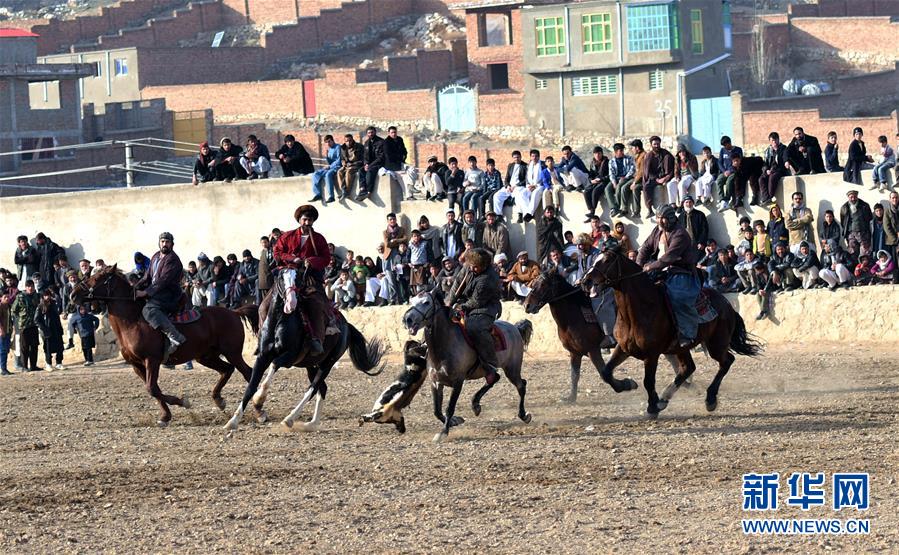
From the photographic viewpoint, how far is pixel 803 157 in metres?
26.6

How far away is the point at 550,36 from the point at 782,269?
41.5m

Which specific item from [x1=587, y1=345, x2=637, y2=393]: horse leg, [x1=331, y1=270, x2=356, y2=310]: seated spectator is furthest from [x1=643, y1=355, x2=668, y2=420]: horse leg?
[x1=331, y1=270, x2=356, y2=310]: seated spectator

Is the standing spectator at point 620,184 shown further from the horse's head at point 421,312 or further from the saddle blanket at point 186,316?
the horse's head at point 421,312

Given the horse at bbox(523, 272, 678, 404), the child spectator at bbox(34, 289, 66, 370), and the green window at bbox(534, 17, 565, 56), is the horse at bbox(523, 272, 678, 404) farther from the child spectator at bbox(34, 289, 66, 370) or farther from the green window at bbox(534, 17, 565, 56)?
the green window at bbox(534, 17, 565, 56)

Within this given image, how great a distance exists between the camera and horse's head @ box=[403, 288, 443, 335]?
1595 centimetres

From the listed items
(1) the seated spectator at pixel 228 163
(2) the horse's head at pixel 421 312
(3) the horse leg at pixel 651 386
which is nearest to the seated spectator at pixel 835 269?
(3) the horse leg at pixel 651 386

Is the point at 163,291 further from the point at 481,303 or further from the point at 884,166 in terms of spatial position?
the point at 884,166

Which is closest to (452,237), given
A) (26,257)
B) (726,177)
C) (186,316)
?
(726,177)

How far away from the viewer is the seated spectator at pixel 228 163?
1280 inches

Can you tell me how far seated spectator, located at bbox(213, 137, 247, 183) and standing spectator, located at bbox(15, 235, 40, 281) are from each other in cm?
421

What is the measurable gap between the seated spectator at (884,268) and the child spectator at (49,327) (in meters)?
15.1

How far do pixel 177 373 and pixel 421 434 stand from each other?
11.4 m

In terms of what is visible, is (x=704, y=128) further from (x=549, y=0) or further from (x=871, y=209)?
(x=871, y=209)

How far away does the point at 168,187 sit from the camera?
3372 cm
